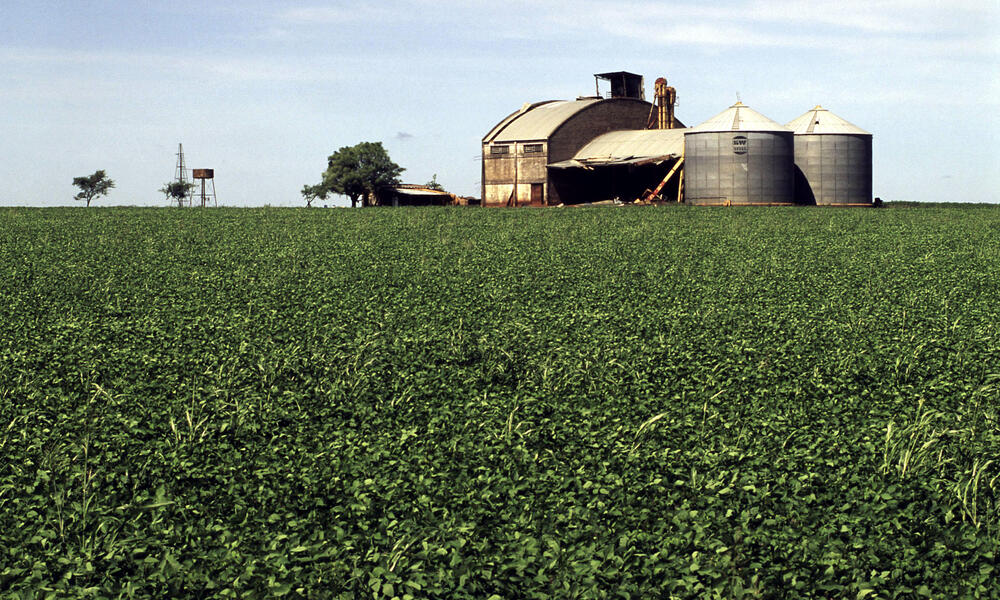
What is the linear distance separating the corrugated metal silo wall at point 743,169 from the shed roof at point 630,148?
2.88m

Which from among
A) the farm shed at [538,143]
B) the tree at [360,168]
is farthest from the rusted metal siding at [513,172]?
the tree at [360,168]

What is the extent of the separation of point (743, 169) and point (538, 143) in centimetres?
1420

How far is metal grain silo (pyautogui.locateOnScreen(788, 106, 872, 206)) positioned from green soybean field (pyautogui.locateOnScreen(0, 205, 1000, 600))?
130 feet

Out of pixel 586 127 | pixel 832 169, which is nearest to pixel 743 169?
pixel 832 169

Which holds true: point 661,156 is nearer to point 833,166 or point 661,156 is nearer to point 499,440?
point 833,166

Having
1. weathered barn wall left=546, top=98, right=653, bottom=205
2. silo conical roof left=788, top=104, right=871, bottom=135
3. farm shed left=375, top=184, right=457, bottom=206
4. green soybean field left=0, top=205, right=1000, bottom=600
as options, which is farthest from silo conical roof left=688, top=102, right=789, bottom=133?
green soybean field left=0, top=205, right=1000, bottom=600

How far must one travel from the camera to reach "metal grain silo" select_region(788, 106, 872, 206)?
5656 cm

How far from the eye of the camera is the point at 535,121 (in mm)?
65438

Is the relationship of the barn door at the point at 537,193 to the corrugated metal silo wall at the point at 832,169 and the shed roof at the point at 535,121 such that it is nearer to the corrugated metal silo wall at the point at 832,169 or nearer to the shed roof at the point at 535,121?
the shed roof at the point at 535,121

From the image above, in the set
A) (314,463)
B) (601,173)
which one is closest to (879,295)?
(314,463)

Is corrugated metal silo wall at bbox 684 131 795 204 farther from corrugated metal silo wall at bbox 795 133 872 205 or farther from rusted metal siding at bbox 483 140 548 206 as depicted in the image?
rusted metal siding at bbox 483 140 548 206

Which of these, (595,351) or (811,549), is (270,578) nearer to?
(811,549)

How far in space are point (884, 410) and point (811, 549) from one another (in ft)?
12.6

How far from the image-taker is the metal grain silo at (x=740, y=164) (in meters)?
54.3
